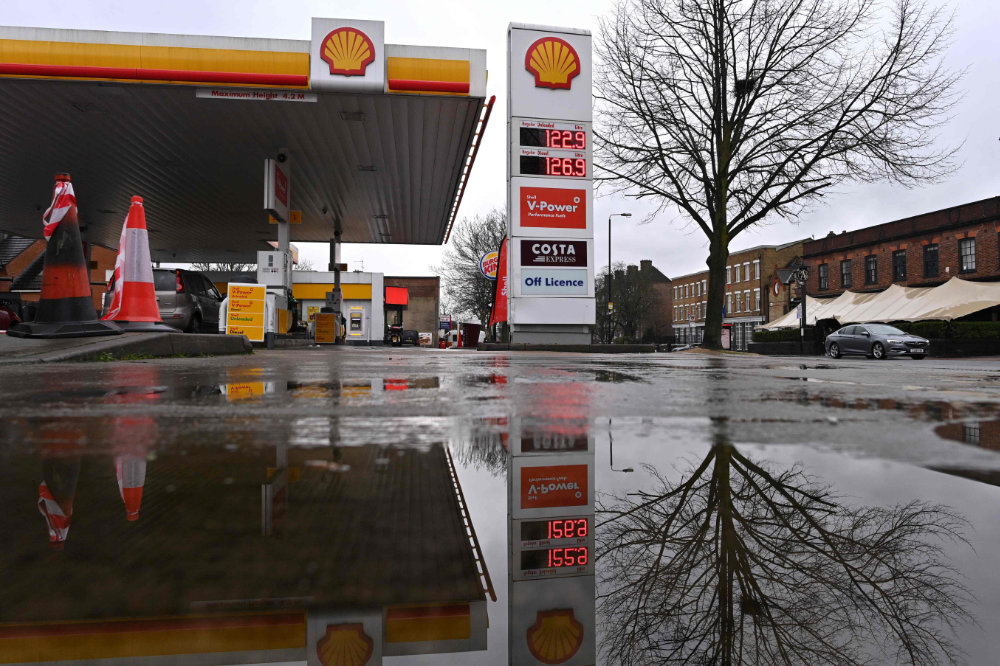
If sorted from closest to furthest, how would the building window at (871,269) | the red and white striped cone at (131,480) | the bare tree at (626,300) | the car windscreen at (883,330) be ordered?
the red and white striped cone at (131,480) → the car windscreen at (883,330) → the building window at (871,269) → the bare tree at (626,300)

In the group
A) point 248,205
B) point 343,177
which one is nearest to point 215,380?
point 343,177

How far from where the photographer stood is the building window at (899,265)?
37781 millimetres

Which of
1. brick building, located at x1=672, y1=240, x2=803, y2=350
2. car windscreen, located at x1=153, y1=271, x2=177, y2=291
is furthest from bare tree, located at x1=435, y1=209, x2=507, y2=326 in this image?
car windscreen, located at x1=153, y1=271, x2=177, y2=291

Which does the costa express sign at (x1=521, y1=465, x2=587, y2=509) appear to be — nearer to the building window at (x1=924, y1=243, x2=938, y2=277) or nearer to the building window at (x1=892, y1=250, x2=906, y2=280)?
the building window at (x1=924, y1=243, x2=938, y2=277)

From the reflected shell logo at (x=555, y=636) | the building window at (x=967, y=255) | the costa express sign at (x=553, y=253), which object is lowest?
the reflected shell logo at (x=555, y=636)

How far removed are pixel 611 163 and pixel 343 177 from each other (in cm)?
1123

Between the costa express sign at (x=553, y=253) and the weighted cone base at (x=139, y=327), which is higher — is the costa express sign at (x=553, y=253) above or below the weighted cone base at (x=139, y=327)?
above

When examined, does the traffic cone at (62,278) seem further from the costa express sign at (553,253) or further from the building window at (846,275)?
the building window at (846,275)

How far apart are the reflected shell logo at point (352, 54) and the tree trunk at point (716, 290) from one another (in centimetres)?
1366

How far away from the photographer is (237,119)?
1886 centimetres

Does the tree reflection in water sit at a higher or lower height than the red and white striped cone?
lower

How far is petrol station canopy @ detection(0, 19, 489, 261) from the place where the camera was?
16016mm

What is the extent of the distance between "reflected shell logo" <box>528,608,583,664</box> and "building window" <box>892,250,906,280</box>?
44.5 metres

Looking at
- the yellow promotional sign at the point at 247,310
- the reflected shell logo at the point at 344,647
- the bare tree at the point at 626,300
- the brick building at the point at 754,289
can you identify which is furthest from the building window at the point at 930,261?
the reflected shell logo at the point at 344,647
